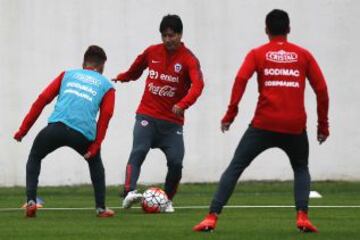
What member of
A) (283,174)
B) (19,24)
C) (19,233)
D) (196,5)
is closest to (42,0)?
(19,24)

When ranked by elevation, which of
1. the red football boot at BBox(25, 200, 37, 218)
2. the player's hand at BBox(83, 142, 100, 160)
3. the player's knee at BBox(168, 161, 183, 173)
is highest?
the player's hand at BBox(83, 142, 100, 160)

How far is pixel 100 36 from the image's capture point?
823 inches

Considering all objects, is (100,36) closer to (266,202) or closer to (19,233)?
(266,202)

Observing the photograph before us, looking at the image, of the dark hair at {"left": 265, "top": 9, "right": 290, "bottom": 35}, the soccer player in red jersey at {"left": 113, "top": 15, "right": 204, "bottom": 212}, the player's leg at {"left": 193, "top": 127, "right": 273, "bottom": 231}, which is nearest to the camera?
the player's leg at {"left": 193, "top": 127, "right": 273, "bottom": 231}

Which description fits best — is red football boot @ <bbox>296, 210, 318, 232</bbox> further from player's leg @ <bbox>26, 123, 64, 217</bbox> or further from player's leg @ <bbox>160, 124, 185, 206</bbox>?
player's leg @ <bbox>160, 124, 185, 206</bbox>

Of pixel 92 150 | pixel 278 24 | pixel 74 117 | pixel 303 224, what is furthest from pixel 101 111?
pixel 303 224

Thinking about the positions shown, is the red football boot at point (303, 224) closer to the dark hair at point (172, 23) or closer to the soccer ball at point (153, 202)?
the soccer ball at point (153, 202)

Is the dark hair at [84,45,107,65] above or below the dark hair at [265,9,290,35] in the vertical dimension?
below

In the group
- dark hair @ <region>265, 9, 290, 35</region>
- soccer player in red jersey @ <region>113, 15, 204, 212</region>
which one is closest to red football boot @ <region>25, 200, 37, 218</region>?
soccer player in red jersey @ <region>113, 15, 204, 212</region>

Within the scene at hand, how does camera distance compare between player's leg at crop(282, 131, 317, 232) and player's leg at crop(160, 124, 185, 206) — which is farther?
player's leg at crop(160, 124, 185, 206)

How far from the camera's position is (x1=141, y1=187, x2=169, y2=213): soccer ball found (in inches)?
537

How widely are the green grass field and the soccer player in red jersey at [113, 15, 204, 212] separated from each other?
1.60 ft

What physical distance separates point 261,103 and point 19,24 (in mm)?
10748

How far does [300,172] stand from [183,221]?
69.9 inches
